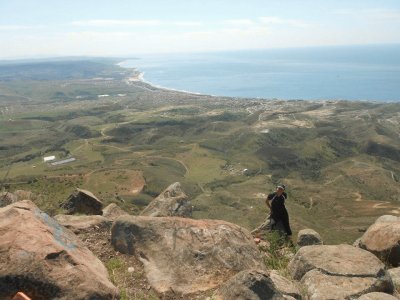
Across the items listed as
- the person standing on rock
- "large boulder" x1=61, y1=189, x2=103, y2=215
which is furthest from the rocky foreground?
"large boulder" x1=61, y1=189, x2=103, y2=215

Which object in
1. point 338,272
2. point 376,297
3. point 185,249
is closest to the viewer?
point 376,297

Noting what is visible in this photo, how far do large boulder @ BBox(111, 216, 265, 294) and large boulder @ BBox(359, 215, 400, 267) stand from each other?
5977 mm

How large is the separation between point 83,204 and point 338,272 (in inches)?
674

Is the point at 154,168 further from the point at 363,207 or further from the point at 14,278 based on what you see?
the point at 14,278

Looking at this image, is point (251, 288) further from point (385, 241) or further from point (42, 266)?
point (385, 241)

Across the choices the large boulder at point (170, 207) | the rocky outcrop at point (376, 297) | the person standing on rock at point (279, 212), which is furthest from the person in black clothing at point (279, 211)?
the rocky outcrop at point (376, 297)

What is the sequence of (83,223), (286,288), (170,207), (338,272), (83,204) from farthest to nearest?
(83,204) → (170,207) → (83,223) → (338,272) → (286,288)

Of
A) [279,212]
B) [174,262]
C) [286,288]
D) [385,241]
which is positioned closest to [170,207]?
[279,212]

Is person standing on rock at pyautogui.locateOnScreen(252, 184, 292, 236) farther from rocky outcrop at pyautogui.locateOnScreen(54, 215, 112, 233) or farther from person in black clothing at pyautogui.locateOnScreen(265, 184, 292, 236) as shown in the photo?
rocky outcrop at pyautogui.locateOnScreen(54, 215, 112, 233)

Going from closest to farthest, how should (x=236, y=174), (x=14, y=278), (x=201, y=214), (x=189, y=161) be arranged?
(x=14, y=278) < (x=201, y=214) < (x=236, y=174) < (x=189, y=161)

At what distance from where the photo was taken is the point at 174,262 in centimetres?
1285

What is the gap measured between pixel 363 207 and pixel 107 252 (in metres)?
121

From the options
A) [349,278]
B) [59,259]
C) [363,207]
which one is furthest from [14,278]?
[363,207]

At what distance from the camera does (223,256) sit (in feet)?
43.1
